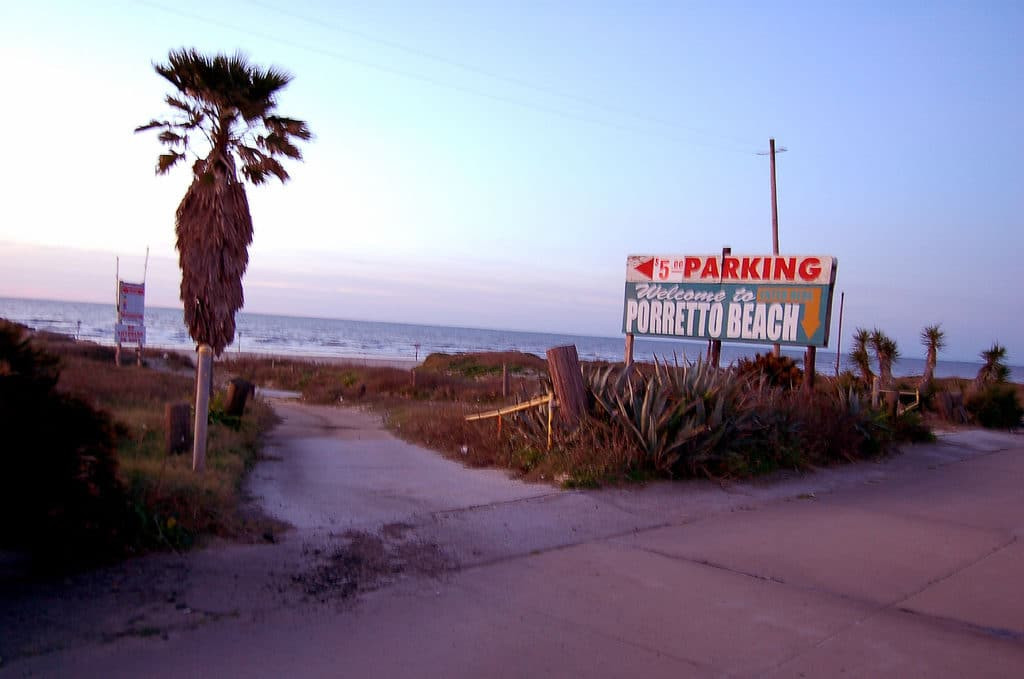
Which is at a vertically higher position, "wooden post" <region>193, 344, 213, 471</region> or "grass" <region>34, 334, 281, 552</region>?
"wooden post" <region>193, 344, 213, 471</region>

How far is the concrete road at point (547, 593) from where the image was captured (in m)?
Answer: 4.97

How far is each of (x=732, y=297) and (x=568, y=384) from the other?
605 cm

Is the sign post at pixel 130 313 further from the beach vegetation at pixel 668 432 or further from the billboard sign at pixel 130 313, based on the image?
the beach vegetation at pixel 668 432

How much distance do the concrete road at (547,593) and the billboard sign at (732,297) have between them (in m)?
5.73

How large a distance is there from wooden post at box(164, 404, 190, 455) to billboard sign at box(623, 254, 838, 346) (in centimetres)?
1007

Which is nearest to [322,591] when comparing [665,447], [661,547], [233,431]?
[661,547]

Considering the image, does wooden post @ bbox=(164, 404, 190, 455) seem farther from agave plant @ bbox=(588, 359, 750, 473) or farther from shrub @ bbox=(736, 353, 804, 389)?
shrub @ bbox=(736, 353, 804, 389)

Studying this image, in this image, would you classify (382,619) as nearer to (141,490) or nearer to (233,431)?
(141,490)

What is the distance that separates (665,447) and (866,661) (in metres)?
5.99

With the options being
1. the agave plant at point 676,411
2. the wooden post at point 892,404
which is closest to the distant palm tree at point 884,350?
the wooden post at point 892,404

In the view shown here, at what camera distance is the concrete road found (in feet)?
16.3

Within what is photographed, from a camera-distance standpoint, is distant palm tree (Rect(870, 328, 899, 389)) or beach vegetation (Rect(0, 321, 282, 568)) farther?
distant palm tree (Rect(870, 328, 899, 389))


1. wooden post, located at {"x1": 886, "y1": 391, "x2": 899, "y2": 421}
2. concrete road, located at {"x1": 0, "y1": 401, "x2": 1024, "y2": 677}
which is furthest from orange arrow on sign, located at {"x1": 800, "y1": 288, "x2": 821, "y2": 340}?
concrete road, located at {"x1": 0, "y1": 401, "x2": 1024, "y2": 677}

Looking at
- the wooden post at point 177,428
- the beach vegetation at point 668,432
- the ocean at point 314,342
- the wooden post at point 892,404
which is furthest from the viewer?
the ocean at point 314,342
